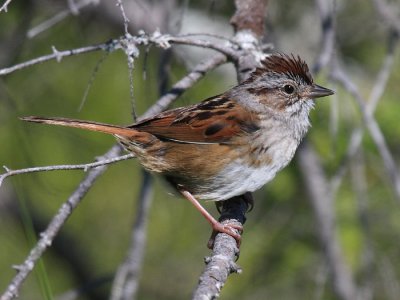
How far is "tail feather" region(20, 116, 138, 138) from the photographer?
3.09 meters

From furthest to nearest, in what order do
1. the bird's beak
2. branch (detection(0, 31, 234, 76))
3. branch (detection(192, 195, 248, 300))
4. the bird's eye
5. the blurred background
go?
the blurred background
the bird's eye
the bird's beak
branch (detection(0, 31, 234, 76))
branch (detection(192, 195, 248, 300))

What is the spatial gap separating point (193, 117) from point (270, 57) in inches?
17.0

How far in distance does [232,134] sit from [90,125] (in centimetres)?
61

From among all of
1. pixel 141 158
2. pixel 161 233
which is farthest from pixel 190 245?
pixel 141 158

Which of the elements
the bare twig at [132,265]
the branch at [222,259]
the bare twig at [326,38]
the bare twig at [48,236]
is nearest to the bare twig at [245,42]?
the branch at [222,259]

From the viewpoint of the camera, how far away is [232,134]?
3395 mm

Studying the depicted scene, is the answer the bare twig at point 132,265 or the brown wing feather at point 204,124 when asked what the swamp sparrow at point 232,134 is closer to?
the brown wing feather at point 204,124

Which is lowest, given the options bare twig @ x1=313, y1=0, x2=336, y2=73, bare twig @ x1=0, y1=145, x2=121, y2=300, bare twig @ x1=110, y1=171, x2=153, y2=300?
bare twig @ x1=0, y1=145, x2=121, y2=300

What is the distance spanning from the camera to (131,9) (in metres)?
5.09

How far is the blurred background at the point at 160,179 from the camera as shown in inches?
175

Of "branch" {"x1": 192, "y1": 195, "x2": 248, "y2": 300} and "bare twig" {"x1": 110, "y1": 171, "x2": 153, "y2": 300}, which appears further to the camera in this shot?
"bare twig" {"x1": 110, "y1": 171, "x2": 153, "y2": 300}

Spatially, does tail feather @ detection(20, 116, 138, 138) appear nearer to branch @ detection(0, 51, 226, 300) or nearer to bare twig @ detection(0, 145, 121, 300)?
branch @ detection(0, 51, 226, 300)

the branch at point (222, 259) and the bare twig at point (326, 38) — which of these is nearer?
the branch at point (222, 259)

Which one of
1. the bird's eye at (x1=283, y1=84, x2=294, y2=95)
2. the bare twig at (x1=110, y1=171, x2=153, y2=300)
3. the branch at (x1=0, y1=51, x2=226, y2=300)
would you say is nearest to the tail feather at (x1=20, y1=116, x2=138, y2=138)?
the branch at (x1=0, y1=51, x2=226, y2=300)
